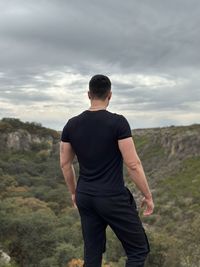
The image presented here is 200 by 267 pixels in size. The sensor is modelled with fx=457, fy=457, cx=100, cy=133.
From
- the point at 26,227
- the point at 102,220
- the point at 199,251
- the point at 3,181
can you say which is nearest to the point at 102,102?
the point at 102,220

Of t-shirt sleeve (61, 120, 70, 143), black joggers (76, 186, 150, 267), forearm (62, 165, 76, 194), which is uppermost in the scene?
t-shirt sleeve (61, 120, 70, 143)

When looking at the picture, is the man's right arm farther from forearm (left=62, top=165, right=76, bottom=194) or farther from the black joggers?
forearm (left=62, top=165, right=76, bottom=194)

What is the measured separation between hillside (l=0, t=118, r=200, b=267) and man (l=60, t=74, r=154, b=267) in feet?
43.5

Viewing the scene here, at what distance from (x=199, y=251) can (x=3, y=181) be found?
3391 cm

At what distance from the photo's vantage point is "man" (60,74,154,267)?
4.71m

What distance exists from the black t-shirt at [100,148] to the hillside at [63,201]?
1340cm

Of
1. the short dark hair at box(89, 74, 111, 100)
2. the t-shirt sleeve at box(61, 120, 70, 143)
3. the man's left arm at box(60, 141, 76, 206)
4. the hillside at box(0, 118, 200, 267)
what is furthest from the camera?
the hillside at box(0, 118, 200, 267)

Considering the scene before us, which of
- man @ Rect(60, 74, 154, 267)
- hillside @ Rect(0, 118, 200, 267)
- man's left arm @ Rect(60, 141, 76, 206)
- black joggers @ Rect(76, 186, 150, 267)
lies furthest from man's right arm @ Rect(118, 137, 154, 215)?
hillside @ Rect(0, 118, 200, 267)

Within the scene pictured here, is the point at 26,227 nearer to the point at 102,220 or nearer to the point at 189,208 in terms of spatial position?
the point at 102,220

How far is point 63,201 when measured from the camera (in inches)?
2092

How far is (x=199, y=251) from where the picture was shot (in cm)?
3050

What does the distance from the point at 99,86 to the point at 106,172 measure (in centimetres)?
92

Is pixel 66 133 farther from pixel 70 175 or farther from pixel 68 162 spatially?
pixel 70 175

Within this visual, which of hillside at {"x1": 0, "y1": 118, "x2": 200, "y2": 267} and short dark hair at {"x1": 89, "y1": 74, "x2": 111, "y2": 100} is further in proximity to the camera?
hillside at {"x1": 0, "y1": 118, "x2": 200, "y2": 267}
